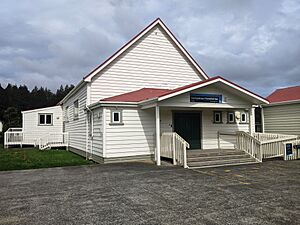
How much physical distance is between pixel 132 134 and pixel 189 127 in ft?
11.1

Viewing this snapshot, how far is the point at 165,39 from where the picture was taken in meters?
16.1

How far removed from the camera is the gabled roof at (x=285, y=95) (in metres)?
16.1

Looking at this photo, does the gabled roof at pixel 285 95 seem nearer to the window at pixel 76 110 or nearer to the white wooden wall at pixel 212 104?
the white wooden wall at pixel 212 104

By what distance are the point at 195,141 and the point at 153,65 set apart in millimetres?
5148

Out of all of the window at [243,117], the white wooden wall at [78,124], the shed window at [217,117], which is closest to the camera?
the shed window at [217,117]

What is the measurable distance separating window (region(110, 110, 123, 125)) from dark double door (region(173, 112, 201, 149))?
3100mm

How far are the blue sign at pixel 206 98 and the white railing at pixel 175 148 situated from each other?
1.76 metres

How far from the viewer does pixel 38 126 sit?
886 inches

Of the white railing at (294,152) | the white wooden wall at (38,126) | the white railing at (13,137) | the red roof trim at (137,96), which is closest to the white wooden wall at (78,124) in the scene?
the red roof trim at (137,96)

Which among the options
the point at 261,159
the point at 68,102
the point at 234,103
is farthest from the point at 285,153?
the point at 68,102

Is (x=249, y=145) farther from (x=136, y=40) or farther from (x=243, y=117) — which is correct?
(x=136, y=40)

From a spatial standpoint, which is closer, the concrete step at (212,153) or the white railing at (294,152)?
the concrete step at (212,153)

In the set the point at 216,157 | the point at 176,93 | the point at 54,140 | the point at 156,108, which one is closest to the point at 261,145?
the point at 216,157

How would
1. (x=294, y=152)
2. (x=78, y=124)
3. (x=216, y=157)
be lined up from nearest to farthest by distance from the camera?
(x=216, y=157) → (x=294, y=152) → (x=78, y=124)
